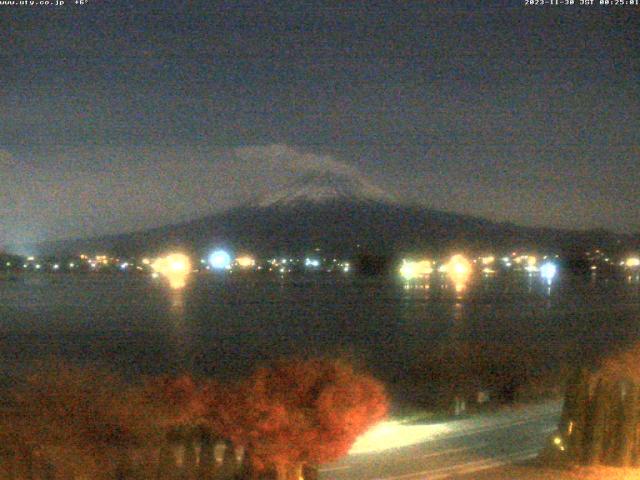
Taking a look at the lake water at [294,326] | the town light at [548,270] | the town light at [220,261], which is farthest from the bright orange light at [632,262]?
the town light at [220,261]

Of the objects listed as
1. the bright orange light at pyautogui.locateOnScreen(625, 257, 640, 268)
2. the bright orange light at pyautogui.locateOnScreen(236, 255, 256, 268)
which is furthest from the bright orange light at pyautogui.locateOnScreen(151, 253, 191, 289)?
the bright orange light at pyautogui.locateOnScreen(625, 257, 640, 268)

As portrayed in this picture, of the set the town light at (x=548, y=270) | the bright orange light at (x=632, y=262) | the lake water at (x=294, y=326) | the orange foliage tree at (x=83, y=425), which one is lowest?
the lake water at (x=294, y=326)

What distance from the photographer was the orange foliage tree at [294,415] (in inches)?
258

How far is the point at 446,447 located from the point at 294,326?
24405 millimetres

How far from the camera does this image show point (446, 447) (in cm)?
795

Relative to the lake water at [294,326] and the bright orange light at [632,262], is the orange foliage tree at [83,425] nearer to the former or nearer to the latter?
the lake water at [294,326]

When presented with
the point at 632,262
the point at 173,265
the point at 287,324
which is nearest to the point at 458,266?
the point at 632,262

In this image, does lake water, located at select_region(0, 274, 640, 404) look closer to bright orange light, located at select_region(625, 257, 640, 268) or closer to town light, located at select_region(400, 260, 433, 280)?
town light, located at select_region(400, 260, 433, 280)

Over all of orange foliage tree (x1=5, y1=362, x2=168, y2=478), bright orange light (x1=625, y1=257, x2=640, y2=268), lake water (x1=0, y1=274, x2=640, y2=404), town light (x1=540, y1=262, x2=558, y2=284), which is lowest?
lake water (x1=0, y1=274, x2=640, y2=404)

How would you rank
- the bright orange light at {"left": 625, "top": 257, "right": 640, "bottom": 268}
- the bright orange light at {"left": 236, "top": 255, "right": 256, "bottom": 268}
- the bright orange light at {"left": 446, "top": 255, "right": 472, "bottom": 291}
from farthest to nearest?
the bright orange light at {"left": 236, "top": 255, "right": 256, "bottom": 268} < the bright orange light at {"left": 446, "top": 255, "right": 472, "bottom": 291} < the bright orange light at {"left": 625, "top": 257, "right": 640, "bottom": 268}

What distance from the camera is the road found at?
7.00 metres

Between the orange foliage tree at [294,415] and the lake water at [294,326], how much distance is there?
8.15m

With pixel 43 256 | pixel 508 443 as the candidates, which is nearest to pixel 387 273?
pixel 43 256

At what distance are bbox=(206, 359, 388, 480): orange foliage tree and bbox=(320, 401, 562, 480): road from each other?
32 cm
